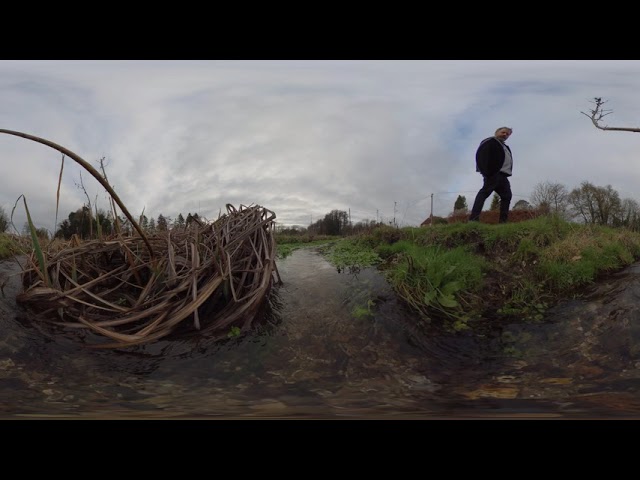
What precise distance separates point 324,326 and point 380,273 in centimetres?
47

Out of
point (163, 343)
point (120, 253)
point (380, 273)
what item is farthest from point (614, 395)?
point (120, 253)

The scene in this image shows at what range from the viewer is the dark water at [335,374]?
2.87 feet

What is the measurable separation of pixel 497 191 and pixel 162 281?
209cm

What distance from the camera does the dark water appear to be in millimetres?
875

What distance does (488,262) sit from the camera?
150cm

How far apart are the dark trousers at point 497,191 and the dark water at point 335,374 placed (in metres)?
1.11

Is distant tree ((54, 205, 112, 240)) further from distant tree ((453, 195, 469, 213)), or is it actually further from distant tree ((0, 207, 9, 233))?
distant tree ((453, 195, 469, 213))

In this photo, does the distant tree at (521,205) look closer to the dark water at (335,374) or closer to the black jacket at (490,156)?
the black jacket at (490,156)

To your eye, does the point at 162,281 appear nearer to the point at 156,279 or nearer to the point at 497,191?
the point at 156,279

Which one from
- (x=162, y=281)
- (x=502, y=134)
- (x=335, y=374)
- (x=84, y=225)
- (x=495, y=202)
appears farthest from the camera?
(x=495, y=202)

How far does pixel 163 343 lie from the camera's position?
95 centimetres

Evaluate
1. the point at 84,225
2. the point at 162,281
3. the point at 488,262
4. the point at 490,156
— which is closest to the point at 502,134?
the point at 490,156

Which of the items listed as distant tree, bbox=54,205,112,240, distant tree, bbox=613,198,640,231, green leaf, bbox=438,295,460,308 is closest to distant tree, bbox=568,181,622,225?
distant tree, bbox=613,198,640,231

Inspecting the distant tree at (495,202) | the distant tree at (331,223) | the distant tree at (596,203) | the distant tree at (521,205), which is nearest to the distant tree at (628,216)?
the distant tree at (596,203)
